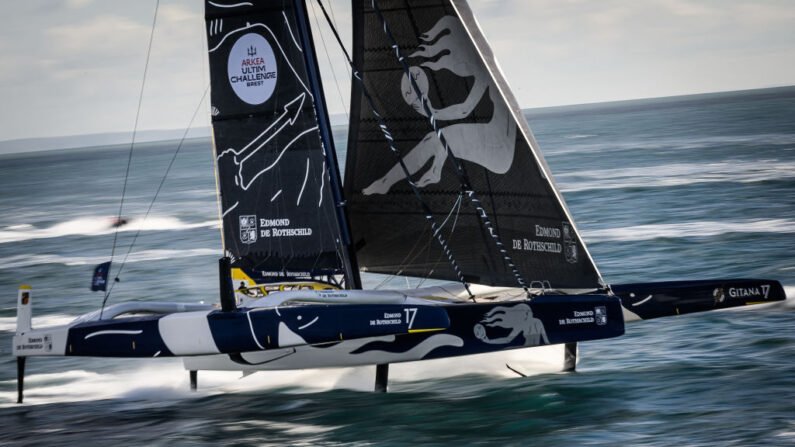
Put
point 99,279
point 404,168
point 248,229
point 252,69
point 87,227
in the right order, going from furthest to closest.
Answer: point 87,227 → point 248,229 → point 252,69 → point 99,279 → point 404,168

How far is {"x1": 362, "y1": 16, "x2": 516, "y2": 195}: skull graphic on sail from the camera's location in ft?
29.9

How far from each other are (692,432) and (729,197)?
A: 17.1 metres

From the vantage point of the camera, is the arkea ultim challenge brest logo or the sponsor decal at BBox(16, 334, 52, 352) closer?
the sponsor decal at BBox(16, 334, 52, 352)

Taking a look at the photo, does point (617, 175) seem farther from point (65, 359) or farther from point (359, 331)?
point (359, 331)

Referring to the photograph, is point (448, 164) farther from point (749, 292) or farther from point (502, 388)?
point (749, 292)

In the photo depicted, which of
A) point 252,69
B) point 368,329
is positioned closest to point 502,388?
point 368,329

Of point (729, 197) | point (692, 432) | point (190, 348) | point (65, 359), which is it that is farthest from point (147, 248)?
point (692, 432)

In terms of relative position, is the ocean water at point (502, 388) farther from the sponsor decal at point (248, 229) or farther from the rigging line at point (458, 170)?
the sponsor decal at point (248, 229)

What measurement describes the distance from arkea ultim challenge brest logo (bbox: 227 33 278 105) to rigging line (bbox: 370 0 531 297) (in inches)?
44.4

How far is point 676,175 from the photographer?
31.3 metres

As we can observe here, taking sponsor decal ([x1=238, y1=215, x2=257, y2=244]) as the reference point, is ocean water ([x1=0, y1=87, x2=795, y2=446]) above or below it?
below

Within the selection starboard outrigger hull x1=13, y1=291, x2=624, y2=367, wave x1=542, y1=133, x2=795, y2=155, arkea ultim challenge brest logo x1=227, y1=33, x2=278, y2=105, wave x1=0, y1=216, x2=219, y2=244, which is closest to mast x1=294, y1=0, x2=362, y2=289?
arkea ultim challenge brest logo x1=227, y1=33, x2=278, y2=105

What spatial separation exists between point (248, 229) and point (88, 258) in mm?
13978

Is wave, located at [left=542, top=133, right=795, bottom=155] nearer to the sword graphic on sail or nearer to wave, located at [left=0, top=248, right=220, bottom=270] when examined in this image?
wave, located at [left=0, top=248, right=220, bottom=270]
